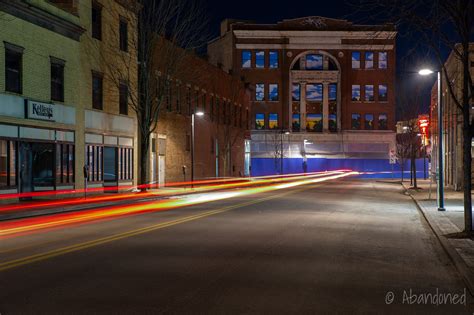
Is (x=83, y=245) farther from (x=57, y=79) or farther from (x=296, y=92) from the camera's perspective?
(x=296, y=92)

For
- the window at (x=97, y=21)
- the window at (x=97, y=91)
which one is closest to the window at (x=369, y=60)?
the window at (x=97, y=21)

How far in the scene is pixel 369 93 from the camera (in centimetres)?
7906

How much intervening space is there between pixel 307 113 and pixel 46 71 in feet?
179

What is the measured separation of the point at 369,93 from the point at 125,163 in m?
50.3

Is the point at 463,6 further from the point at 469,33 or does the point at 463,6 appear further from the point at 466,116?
the point at 466,116

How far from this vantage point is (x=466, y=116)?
49.7 feet

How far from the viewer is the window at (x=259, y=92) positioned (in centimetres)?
7888

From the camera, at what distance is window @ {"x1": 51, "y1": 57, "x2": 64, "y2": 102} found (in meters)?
28.8

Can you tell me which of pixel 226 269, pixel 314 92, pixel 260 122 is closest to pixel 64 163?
pixel 226 269

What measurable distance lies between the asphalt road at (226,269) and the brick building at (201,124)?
20425 millimetres

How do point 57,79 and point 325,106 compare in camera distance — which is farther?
point 325,106

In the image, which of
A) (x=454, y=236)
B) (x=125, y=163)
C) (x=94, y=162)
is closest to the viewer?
→ (x=454, y=236)

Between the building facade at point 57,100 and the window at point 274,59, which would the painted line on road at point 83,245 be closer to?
the building facade at point 57,100

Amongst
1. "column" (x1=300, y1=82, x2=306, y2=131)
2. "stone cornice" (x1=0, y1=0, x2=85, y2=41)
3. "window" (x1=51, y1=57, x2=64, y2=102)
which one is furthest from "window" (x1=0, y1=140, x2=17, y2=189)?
"column" (x1=300, y1=82, x2=306, y2=131)
